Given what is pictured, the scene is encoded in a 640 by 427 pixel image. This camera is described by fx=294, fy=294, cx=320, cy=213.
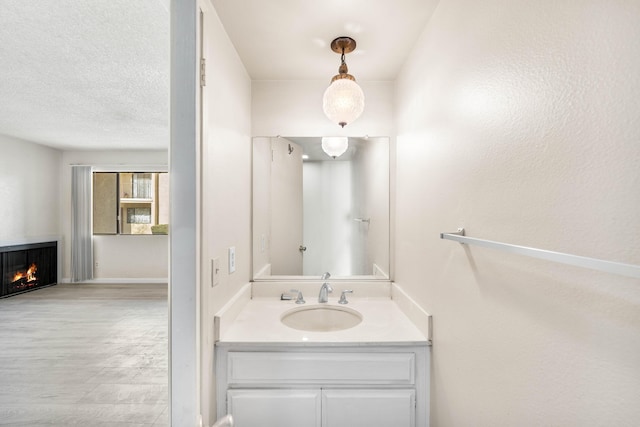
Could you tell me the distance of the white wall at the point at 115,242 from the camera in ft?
18.7

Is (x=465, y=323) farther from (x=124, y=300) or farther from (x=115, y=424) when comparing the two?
(x=124, y=300)

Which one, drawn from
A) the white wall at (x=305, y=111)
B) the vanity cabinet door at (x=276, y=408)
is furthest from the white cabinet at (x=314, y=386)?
the white wall at (x=305, y=111)

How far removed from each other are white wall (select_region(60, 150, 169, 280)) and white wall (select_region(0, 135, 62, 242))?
13 centimetres

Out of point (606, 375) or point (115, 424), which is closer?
point (606, 375)

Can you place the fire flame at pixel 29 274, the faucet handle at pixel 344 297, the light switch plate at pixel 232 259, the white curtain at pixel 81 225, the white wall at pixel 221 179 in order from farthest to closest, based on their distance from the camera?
the white curtain at pixel 81 225, the fire flame at pixel 29 274, the faucet handle at pixel 344 297, the light switch plate at pixel 232 259, the white wall at pixel 221 179

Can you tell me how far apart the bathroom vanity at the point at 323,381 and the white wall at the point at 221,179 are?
0.38ft

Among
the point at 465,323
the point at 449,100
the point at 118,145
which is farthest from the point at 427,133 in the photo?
the point at 118,145

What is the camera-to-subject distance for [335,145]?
80.4 inches

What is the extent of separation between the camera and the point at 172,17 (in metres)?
1.12

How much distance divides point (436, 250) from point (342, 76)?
3.41ft

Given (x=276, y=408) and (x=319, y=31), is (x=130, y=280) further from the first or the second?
(x=319, y=31)

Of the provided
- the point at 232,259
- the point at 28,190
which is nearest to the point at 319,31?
the point at 232,259

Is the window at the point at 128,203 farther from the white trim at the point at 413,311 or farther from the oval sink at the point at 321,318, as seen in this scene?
the white trim at the point at 413,311

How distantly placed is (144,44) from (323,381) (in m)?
2.52
